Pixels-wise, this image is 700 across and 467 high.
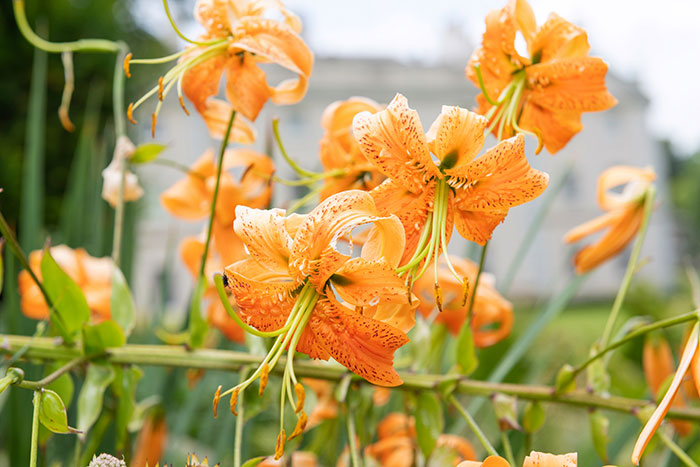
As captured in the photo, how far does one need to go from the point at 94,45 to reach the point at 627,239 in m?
0.36

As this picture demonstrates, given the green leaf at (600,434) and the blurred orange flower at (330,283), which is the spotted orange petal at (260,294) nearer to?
the blurred orange flower at (330,283)

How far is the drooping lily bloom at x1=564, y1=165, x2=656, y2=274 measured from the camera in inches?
16.4

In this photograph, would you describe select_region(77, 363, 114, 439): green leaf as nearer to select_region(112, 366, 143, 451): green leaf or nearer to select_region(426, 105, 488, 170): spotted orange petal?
select_region(112, 366, 143, 451): green leaf

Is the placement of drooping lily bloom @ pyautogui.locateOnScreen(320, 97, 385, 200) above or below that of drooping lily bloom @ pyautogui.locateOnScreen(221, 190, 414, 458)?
above

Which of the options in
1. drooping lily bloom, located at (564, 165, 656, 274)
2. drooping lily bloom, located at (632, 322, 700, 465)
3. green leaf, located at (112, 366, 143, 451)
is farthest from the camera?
drooping lily bloom, located at (564, 165, 656, 274)

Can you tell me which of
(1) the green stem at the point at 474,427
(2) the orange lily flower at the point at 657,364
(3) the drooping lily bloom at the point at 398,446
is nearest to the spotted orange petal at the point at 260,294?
(1) the green stem at the point at 474,427

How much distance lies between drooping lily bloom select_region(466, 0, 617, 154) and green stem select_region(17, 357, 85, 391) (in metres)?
0.21

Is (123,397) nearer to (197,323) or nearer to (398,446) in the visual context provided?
(197,323)

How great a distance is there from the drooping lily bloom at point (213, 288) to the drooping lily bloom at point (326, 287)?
0.51 feet

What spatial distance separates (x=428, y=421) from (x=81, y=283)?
9.1 inches

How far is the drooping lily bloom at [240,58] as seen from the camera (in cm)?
30

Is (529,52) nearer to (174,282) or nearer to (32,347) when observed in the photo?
(32,347)

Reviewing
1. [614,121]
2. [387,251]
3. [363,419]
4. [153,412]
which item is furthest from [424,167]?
[614,121]

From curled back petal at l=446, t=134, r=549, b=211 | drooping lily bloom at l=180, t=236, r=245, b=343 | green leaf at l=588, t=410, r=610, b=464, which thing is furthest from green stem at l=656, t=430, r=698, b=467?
drooping lily bloom at l=180, t=236, r=245, b=343
